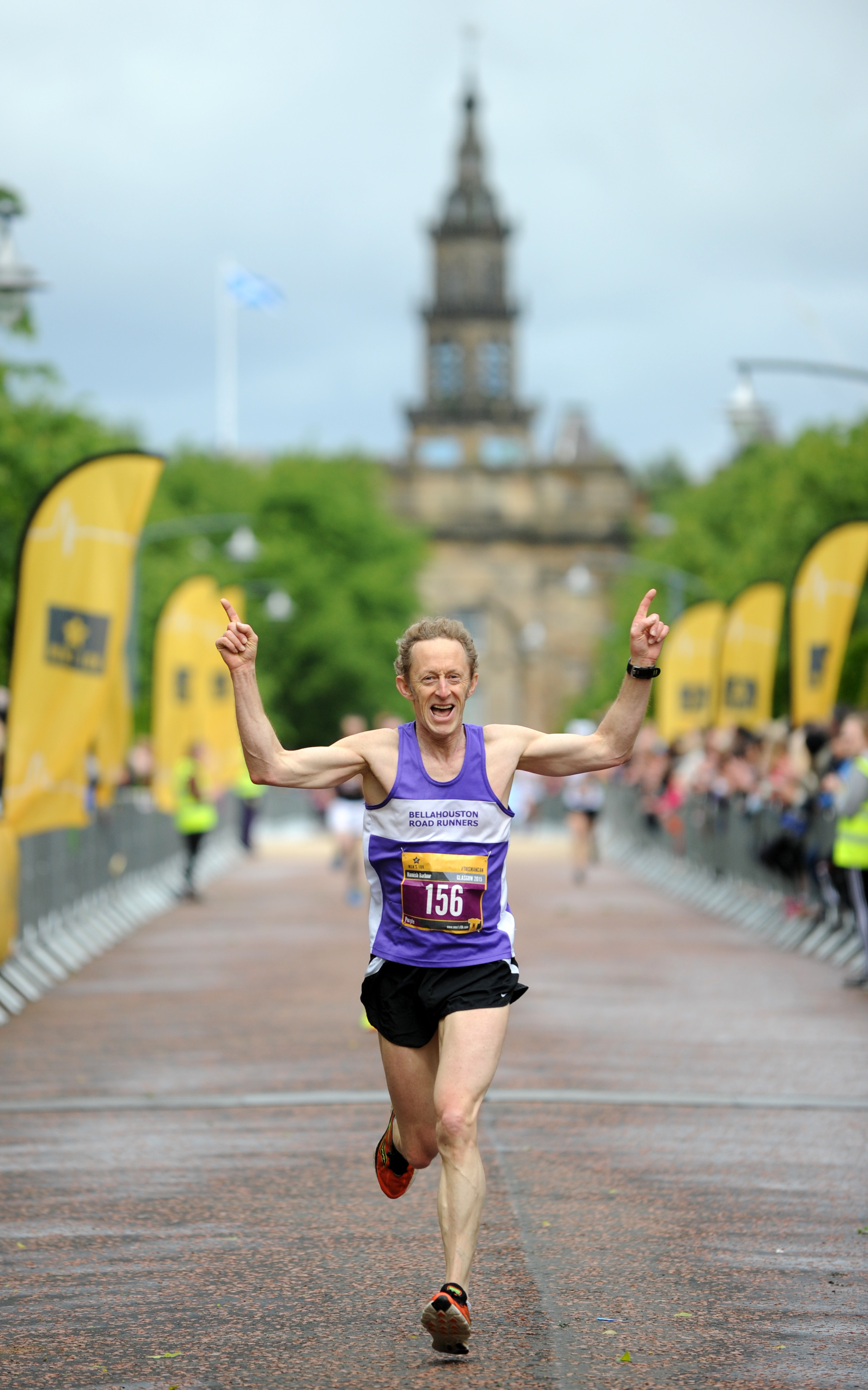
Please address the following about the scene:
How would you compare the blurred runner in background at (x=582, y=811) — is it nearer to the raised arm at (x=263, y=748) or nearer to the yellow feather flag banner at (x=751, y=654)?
the yellow feather flag banner at (x=751, y=654)

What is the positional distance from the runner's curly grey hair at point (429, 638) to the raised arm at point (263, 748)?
27cm

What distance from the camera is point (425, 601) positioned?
97875 mm

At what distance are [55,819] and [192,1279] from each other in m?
9.45

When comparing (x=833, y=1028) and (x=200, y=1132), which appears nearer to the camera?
(x=200, y=1132)

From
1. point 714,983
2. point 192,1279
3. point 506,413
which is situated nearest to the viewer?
point 192,1279

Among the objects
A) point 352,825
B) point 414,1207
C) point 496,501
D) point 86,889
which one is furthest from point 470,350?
point 414,1207

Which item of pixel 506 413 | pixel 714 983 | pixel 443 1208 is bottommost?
pixel 714 983

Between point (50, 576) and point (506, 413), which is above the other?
point (506, 413)

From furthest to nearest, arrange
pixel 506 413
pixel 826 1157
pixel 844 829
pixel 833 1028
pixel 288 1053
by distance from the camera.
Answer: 1. pixel 506 413
2. pixel 844 829
3. pixel 833 1028
4. pixel 288 1053
5. pixel 826 1157

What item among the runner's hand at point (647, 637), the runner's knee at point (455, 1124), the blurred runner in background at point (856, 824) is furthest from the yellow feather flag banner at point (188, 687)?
the runner's knee at point (455, 1124)

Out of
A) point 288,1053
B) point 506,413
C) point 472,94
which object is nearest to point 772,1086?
point 288,1053

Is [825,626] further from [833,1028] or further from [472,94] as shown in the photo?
[472,94]

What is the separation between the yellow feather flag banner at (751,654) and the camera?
26688mm

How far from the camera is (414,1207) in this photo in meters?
7.97
